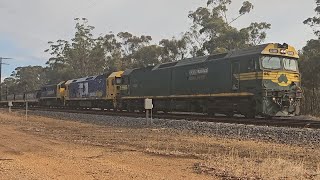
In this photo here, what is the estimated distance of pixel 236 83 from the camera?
20.8 m

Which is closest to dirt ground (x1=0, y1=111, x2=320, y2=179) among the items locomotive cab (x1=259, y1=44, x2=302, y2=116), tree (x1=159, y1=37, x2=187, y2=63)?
locomotive cab (x1=259, y1=44, x2=302, y2=116)

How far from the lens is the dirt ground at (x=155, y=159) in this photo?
313 inches

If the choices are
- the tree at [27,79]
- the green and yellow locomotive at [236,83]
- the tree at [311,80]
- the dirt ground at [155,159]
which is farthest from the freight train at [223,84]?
the tree at [27,79]

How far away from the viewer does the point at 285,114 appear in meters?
18.9

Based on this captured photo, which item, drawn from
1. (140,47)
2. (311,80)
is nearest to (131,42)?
(140,47)

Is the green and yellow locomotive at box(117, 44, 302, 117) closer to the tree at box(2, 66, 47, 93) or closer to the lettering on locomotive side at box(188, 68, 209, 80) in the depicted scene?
the lettering on locomotive side at box(188, 68, 209, 80)

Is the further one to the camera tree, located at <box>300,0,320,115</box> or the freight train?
tree, located at <box>300,0,320,115</box>

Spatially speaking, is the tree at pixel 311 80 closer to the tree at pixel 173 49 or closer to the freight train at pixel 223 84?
the freight train at pixel 223 84

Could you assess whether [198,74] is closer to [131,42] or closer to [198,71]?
[198,71]

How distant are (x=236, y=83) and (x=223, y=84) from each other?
1.14 metres

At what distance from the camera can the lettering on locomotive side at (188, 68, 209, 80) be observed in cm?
2376

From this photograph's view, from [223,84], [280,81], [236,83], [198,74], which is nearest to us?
[280,81]

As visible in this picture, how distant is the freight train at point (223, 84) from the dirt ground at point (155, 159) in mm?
6134

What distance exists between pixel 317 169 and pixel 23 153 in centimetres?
740
